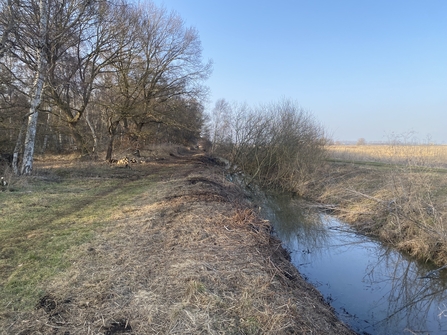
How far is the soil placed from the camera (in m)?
3.29

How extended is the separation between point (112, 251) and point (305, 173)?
14549mm

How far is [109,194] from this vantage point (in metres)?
9.84

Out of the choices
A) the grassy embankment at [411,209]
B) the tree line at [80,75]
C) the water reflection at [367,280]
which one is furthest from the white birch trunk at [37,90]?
the grassy embankment at [411,209]

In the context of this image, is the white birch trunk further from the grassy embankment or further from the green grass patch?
the grassy embankment

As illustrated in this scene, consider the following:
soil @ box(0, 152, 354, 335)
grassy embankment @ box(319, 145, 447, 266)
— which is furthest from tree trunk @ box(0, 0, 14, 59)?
grassy embankment @ box(319, 145, 447, 266)

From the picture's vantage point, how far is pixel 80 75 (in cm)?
1636

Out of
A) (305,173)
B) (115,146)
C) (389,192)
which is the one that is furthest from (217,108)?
(389,192)

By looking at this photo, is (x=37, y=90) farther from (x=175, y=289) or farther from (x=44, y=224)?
(x=175, y=289)

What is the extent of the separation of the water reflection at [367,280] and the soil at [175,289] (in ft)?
4.39

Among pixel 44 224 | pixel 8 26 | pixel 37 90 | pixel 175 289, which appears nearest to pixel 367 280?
pixel 175 289

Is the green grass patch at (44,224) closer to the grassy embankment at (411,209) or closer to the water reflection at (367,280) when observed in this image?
the water reflection at (367,280)

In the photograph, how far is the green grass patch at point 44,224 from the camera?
4.02m

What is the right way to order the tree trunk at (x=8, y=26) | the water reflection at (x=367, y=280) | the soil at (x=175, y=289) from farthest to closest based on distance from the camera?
the tree trunk at (x=8, y=26)
the water reflection at (x=367, y=280)
the soil at (x=175, y=289)

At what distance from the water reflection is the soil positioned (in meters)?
1.34
